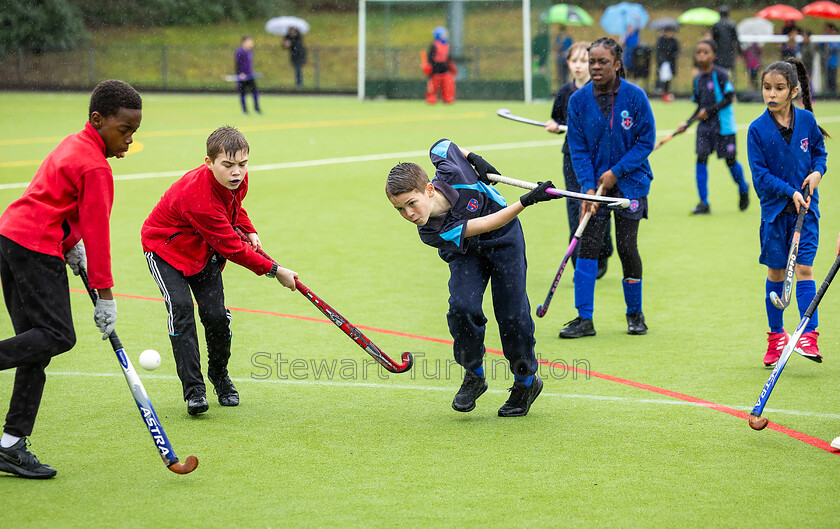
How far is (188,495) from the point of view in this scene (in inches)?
160

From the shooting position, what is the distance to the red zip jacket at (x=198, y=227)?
485 cm

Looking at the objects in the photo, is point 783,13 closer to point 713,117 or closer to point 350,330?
point 713,117

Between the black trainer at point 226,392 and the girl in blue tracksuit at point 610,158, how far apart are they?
7.62ft

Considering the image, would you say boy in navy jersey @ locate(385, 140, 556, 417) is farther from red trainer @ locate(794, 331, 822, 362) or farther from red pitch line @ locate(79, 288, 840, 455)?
red trainer @ locate(794, 331, 822, 362)

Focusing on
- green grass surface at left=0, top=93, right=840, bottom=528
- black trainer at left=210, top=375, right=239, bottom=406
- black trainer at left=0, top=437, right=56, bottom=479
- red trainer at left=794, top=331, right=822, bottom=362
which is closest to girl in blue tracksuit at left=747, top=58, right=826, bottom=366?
red trainer at left=794, top=331, right=822, bottom=362

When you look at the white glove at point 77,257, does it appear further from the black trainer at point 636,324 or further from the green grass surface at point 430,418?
the black trainer at point 636,324

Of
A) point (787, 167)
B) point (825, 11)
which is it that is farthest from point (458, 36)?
point (787, 167)

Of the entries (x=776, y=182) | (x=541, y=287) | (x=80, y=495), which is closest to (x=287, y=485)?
(x=80, y=495)

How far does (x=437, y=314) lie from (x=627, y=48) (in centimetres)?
2417

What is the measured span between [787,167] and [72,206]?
150 inches

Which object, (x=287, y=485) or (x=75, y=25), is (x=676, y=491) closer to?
(x=287, y=485)

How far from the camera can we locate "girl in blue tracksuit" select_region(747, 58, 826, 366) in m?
5.62

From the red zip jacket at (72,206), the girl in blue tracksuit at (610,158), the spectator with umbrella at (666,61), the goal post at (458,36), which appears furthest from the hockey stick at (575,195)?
the spectator with umbrella at (666,61)

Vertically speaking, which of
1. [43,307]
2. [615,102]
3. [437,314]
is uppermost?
[615,102]
